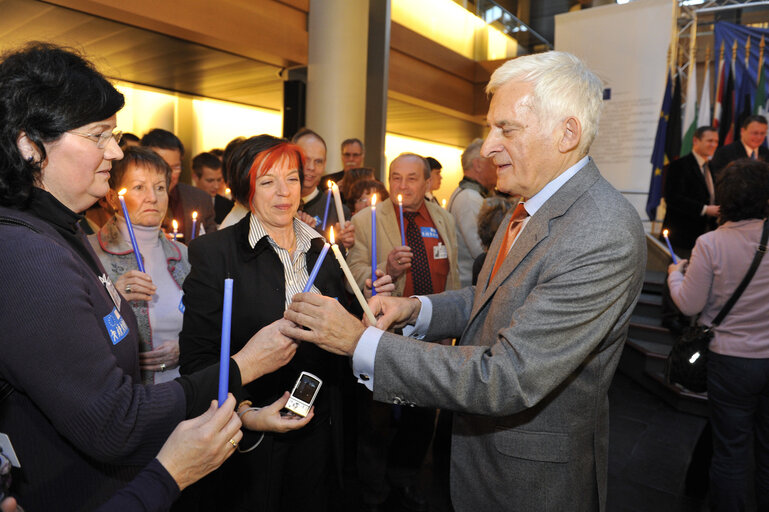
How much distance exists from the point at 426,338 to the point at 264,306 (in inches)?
23.6

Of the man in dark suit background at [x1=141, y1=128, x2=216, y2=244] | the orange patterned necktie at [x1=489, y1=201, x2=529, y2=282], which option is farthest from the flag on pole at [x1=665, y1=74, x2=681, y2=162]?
the orange patterned necktie at [x1=489, y1=201, x2=529, y2=282]

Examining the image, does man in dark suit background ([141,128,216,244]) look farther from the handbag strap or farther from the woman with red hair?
the handbag strap

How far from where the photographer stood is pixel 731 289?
8.27 feet

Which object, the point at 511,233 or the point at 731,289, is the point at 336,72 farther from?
the point at 511,233

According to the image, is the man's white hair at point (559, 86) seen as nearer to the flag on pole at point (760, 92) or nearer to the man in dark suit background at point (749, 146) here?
the man in dark suit background at point (749, 146)

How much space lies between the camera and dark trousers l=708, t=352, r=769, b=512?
2459 mm

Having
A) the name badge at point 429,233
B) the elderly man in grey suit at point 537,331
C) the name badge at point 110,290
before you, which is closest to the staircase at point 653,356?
the name badge at point 429,233

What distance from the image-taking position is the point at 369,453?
2848 mm

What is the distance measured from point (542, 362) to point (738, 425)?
6.63 ft

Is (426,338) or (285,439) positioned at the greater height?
(426,338)

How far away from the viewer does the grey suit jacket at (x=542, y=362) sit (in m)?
1.14

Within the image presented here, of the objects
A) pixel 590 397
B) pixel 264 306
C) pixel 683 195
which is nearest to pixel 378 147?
pixel 683 195

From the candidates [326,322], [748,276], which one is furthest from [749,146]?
[326,322]

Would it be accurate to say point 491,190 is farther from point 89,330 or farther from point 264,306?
point 89,330
